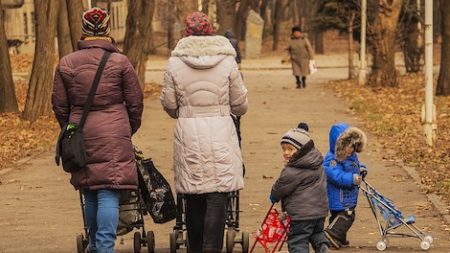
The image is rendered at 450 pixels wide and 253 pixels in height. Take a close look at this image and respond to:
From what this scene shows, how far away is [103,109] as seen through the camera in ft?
28.6

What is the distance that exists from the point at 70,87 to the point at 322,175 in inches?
68.2

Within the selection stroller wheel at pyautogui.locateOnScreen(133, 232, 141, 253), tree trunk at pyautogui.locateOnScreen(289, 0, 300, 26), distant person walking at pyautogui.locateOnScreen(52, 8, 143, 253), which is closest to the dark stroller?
stroller wheel at pyautogui.locateOnScreen(133, 232, 141, 253)

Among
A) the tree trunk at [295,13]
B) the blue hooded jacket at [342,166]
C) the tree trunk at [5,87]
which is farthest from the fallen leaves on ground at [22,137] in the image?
the tree trunk at [295,13]

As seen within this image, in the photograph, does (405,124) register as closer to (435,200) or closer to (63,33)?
(63,33)

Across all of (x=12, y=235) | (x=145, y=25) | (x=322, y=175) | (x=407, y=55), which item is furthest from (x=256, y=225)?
(x=407, y=55)

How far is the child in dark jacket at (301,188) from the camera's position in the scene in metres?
8.66

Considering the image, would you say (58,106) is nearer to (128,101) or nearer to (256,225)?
(128,101)

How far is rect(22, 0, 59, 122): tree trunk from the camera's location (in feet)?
76.6

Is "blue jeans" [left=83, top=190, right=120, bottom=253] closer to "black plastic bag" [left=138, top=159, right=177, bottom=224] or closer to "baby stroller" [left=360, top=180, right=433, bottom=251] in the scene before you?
"black plastic bag" [left=138, top=159, right=177, bottom=224]

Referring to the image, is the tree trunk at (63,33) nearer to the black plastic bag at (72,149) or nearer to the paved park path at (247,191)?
the paved park path at (247,191)

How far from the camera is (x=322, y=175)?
28.8 feet

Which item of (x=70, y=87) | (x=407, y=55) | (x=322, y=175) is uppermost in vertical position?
(x=70, y=87)

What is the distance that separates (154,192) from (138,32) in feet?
74.7

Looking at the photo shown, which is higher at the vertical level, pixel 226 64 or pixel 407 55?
pixel 226 64
